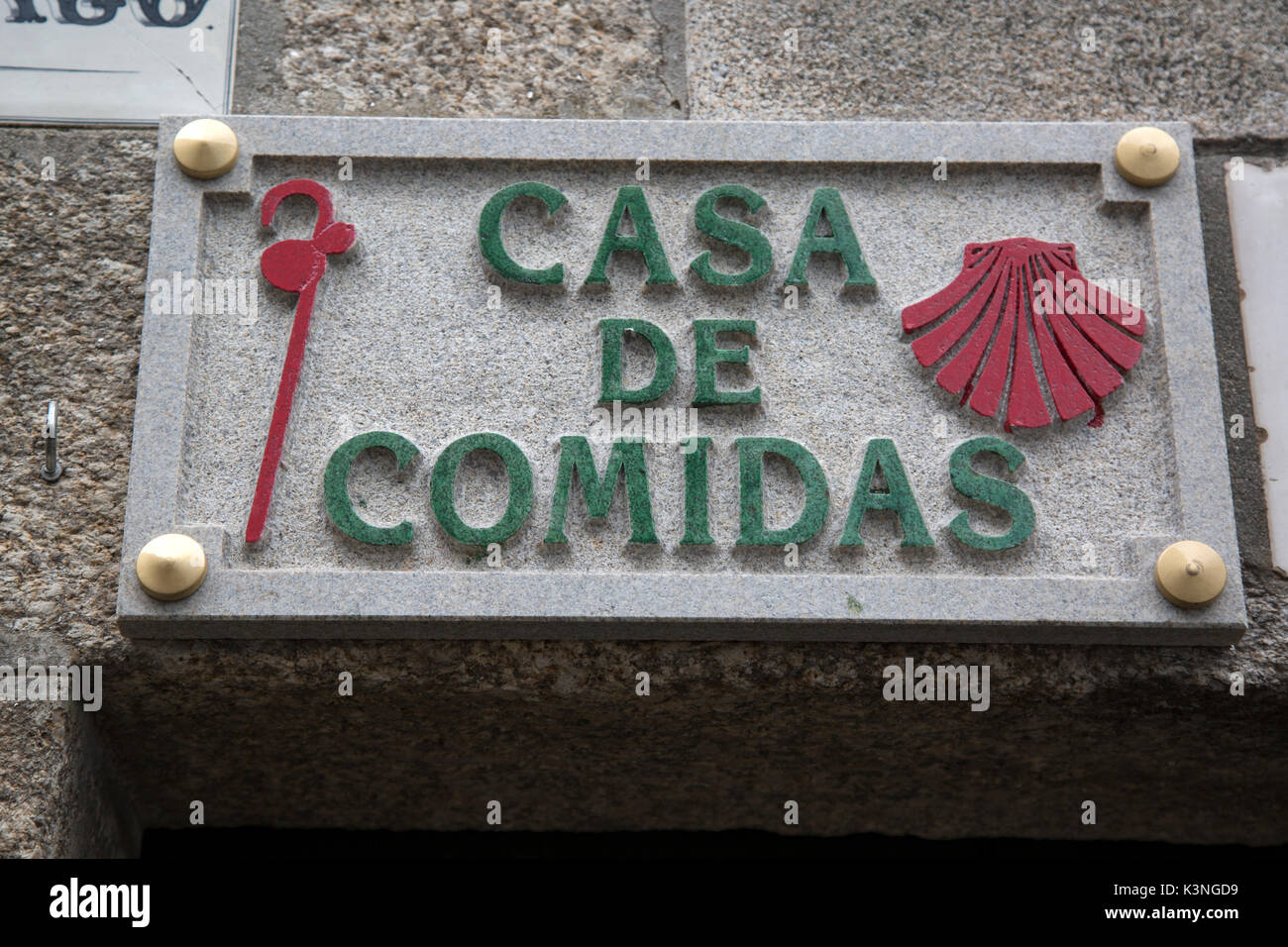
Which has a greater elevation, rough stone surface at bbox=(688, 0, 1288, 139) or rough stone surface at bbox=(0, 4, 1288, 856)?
rough stone surface at bbox=(688, 0, 1288, 139)

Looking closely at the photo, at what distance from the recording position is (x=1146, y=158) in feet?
8.36

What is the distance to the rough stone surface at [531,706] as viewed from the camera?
2316 millimetres

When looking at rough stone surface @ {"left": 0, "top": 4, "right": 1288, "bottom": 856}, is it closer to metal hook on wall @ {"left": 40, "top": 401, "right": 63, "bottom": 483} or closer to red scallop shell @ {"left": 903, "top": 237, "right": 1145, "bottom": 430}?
metal hook on wall @ {"left": 40, "top": 401, "right": 63, "bottom": 483}

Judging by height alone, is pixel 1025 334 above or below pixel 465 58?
below

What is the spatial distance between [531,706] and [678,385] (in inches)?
28.2

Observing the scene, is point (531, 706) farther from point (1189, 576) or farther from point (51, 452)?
point (1189, 576)

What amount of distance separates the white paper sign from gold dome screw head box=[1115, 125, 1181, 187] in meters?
1.98

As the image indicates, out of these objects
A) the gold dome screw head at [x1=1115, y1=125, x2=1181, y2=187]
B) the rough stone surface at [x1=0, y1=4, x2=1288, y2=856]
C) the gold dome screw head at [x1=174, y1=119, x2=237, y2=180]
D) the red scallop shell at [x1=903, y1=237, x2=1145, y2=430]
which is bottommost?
the rough stone surface at [x1=0, y1=4, x2=1288, y2=856]

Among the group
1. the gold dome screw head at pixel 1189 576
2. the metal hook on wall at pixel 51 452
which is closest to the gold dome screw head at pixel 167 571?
the metal hook on wall at pixel 51 452

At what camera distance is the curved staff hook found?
2.31m

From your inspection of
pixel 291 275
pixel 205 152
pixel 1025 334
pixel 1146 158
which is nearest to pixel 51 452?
pixel 291 275

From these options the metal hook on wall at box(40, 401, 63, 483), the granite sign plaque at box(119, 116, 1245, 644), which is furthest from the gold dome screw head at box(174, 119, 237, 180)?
the metal hook on wall at box(40, 401, 63, 483)

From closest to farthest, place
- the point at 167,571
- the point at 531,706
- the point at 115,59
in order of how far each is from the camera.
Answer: the point at 167,571 < the point at 531,706 < the point at 115,59

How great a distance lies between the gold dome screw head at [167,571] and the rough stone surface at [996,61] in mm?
1472
